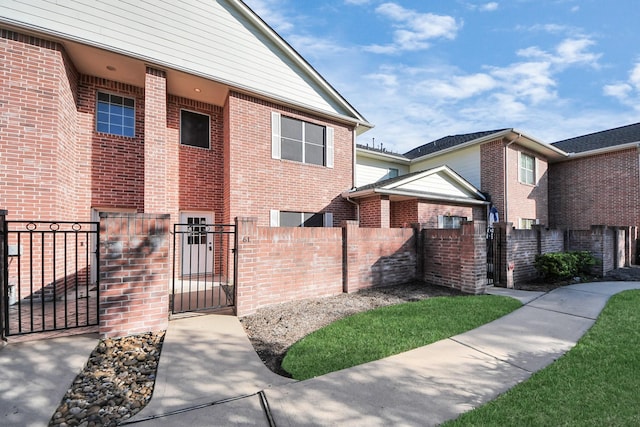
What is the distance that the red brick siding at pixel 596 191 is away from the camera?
13391 mm

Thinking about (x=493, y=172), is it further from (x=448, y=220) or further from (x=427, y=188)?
(x=427, y=188)

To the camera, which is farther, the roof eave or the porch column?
the roof eave

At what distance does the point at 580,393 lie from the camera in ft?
9.43

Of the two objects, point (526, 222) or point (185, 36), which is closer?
point (185, 36)

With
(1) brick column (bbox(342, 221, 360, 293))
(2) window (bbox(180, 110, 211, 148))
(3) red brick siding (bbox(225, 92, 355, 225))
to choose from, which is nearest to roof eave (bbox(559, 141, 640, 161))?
(3) red brick siding (bbox(225, 92, 355, 225))

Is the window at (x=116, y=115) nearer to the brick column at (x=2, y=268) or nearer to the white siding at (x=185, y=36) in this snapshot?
the white siding at (x=185, y=36)

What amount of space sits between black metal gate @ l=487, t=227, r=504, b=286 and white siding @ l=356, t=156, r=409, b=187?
22.5ft

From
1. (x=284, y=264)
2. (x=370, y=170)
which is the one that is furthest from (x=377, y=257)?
(x=370, y=170)

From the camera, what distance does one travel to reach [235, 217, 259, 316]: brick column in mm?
5297

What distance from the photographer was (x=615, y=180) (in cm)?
1384

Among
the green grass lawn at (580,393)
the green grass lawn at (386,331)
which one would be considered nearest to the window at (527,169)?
the green grass lawn at (386,331)

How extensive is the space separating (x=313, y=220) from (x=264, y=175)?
7.90 feet

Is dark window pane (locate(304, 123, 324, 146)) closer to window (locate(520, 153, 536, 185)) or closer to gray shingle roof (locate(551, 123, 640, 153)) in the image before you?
window (locate(520, 153, 536, 185))

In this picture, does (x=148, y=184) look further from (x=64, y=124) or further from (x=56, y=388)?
(x=56, y=388)
